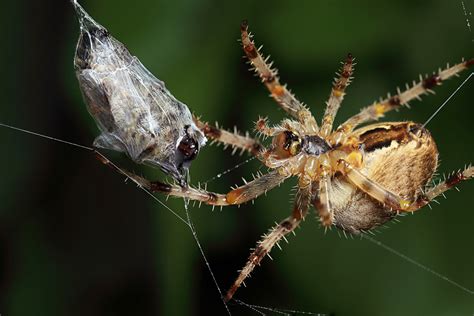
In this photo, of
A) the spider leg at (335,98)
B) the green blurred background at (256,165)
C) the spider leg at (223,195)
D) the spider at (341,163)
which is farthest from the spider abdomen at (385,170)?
the green blurred background at (256,165)

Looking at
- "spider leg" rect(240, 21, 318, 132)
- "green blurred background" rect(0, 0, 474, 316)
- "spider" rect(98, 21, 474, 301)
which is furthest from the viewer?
"green blurred background" rect(0, 0, 474, 316)

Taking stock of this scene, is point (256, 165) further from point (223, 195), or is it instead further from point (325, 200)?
point (325, 200)

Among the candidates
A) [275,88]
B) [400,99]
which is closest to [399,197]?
[400,99]

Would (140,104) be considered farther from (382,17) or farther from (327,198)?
(382,17)

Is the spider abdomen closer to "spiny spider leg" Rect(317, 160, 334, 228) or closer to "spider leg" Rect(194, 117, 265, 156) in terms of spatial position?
"spiny spider leg" Rect(317, 160, 334, 228)

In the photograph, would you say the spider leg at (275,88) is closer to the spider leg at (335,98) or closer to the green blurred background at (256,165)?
the spider leg at (335,98)

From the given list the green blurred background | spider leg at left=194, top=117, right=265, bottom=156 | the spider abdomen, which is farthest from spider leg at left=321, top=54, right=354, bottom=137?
the green blurred background
